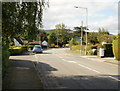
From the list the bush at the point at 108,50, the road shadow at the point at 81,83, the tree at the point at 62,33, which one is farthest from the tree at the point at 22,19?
the tree at the point at 62,33

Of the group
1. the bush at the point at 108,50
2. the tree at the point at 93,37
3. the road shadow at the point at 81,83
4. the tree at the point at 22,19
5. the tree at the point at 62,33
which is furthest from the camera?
the tree at the point at 62,33

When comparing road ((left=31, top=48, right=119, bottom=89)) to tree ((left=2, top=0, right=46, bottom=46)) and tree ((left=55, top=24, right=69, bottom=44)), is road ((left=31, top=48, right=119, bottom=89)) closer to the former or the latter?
tree ((left=2, top=0, right=46, bottom=46))

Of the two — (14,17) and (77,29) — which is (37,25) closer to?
(14,17)

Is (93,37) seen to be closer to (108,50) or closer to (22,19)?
(108,50)

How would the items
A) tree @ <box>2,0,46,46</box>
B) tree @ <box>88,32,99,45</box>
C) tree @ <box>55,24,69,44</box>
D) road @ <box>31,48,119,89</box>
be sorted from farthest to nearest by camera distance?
1. tree @ <box>55,24,69,44</box>
2. tree @ <box>88,32,99,45</box>
3. road @ <box>31,48,119,89</box>
4. tree @ <box>2,0,46,46</box>

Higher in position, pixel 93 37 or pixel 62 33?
pixel 62 33

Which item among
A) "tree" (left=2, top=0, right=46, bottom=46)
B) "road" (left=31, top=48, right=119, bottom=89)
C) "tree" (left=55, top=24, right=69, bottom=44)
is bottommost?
"road" (left=31, top=48, right=119, bottom=89)

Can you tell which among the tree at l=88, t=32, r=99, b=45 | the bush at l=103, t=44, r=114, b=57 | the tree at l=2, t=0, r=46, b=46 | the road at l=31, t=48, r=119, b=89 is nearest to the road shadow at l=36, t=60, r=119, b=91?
the road at l=31, t=48, r=119, b=89


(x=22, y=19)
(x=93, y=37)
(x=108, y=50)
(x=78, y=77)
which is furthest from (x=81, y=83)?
(x=93, y=37)

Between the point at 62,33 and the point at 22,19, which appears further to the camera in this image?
the point at 62,33

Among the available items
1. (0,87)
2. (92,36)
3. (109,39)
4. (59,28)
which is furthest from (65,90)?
(59,28)

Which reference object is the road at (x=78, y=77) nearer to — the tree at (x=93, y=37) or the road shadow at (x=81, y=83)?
the road shadow at (x=81, y=83)

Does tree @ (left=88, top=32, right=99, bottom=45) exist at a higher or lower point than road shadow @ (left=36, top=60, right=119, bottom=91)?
higher

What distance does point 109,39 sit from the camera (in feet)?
191
